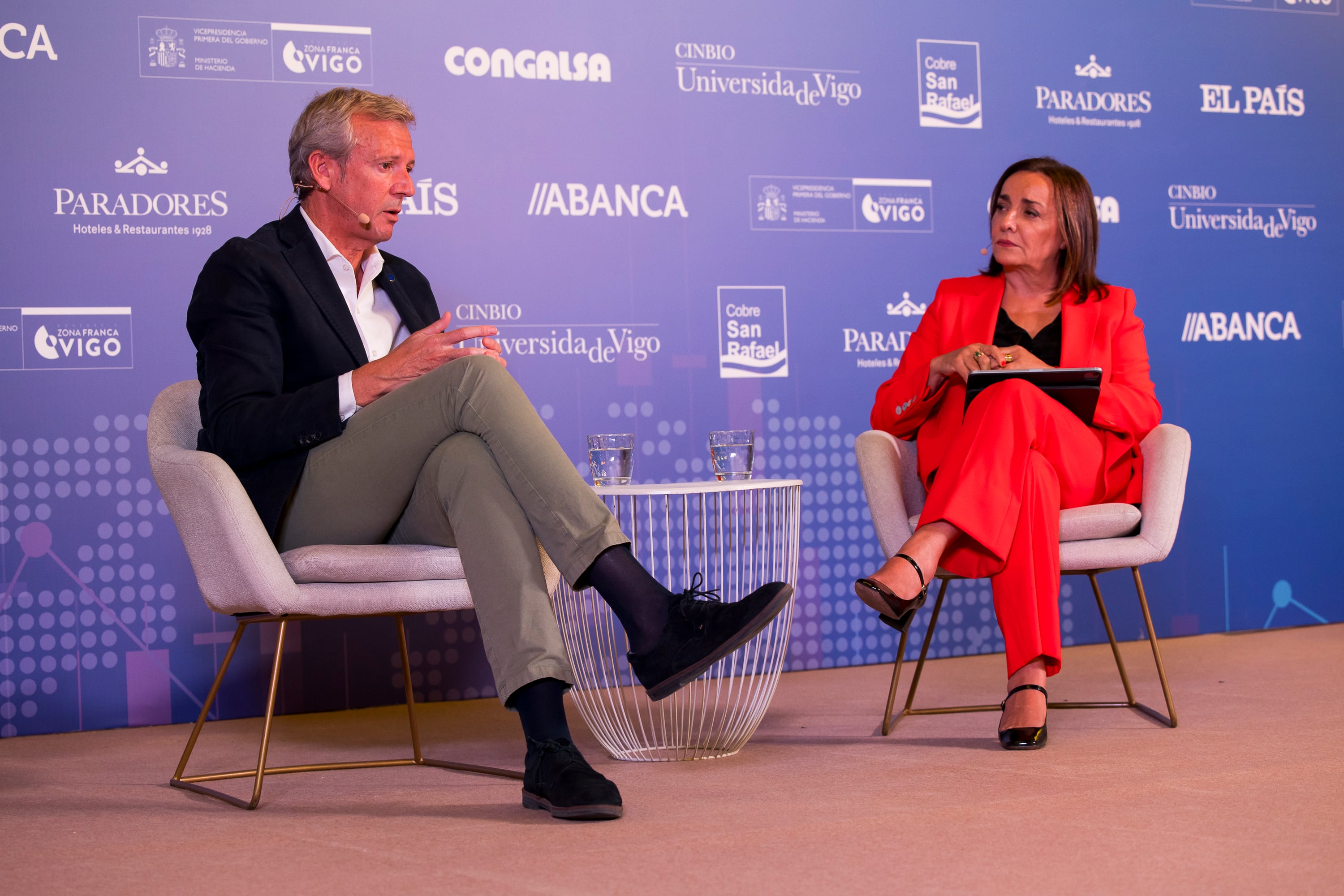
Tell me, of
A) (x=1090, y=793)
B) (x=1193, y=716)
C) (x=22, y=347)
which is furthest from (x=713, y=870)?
(x=22, y=347)

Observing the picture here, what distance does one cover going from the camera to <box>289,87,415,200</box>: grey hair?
244 cm

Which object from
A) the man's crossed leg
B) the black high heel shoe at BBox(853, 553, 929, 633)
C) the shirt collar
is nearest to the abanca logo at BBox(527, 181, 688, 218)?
the shirt collar

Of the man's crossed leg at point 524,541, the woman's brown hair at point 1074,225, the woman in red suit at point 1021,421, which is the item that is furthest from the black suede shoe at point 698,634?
the woman's brown hair at point 1074,225

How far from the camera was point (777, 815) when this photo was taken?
1851 millimetres

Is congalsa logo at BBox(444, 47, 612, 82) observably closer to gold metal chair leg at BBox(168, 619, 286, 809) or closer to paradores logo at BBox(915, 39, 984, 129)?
paradores logo at BBox(915, 39, 984, 129)

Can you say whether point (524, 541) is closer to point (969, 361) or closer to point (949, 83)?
point (969, 361)

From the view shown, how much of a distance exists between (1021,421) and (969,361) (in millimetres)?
258

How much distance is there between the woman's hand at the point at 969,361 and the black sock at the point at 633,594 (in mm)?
1015

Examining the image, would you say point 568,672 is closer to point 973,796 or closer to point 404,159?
point 973,796

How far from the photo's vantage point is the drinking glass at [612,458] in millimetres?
2422

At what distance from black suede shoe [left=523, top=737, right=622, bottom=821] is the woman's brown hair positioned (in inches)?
A: 66.6

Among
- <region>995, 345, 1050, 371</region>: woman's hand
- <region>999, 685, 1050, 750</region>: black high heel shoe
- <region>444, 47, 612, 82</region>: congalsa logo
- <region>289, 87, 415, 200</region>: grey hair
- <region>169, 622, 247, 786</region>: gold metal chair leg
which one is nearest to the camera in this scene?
<region>169, 622, 247, 786</region>: gold metal chair leg

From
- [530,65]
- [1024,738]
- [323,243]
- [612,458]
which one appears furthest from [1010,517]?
[530,65]

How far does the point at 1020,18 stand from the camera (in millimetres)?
4020
